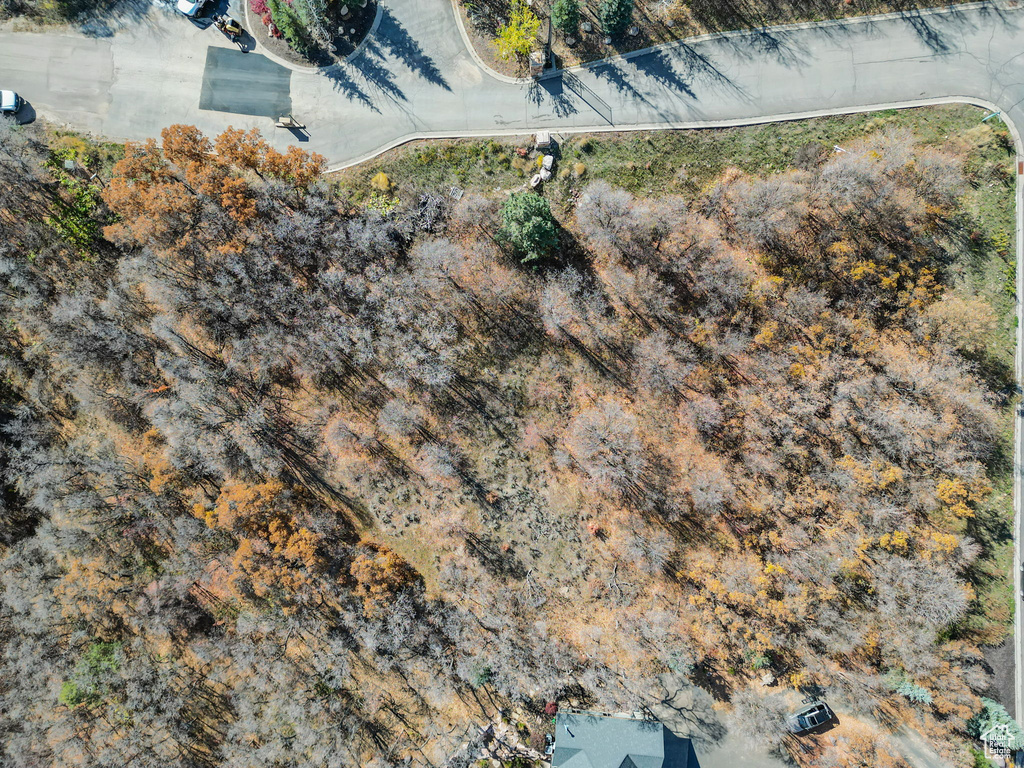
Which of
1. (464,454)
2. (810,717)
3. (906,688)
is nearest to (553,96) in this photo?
(464,454)

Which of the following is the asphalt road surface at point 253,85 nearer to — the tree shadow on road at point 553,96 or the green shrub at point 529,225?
the tree shadow on road at point 553,96

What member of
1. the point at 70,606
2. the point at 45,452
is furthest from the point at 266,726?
the point at 45,452

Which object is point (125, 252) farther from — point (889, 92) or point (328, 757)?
point (889, 92)

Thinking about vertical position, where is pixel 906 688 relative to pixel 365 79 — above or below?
below

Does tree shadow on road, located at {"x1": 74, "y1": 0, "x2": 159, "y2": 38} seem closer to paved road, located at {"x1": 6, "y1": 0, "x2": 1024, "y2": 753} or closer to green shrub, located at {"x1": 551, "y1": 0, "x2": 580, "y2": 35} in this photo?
paved road, located at {"x1": 6, "y1": 0, "x2": 1024, "y2": 753}

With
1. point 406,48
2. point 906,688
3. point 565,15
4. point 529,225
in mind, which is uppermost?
point 565,15

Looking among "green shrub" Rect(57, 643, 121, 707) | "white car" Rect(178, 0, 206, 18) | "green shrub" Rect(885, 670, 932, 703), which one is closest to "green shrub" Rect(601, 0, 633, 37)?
"white car" Rect(178, 0, 206, 18)

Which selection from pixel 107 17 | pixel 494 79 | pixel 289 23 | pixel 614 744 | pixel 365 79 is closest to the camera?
pixel 614 744

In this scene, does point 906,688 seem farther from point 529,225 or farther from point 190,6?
point 190,6
